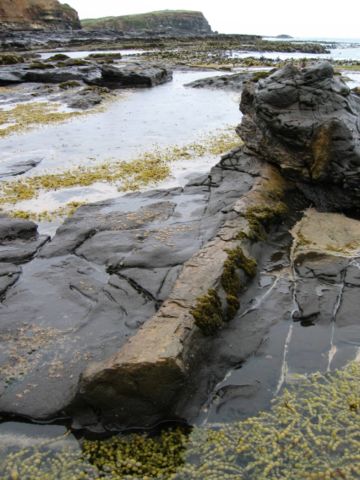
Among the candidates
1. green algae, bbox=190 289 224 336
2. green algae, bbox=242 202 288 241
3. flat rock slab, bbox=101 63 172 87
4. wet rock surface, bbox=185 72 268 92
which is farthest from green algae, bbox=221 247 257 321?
flat rock slab, bbox=101 63 172 87

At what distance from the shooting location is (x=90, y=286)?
358 inches

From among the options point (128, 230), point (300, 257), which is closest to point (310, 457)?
point (300, 257)

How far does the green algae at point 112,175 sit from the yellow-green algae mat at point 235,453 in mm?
9950

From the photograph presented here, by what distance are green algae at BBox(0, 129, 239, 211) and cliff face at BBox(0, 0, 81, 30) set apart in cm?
11419

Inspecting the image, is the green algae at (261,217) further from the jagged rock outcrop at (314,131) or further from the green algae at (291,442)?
the green algae at (291,442)

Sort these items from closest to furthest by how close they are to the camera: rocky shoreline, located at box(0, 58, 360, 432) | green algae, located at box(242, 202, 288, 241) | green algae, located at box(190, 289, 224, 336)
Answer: rocky shoreline, located at box(0, 58, 360, 432)
green algae, located at box(190, 289, 224, 336)
green algae, located at box(242, 202, 288, 241)

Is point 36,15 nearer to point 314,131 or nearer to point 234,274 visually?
point 314,131

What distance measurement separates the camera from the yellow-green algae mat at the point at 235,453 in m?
5.39

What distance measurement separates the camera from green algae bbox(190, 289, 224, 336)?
718cm

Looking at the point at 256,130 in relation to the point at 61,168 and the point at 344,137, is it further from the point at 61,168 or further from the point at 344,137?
the point at 61,168

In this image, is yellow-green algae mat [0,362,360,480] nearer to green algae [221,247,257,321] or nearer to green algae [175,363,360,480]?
green algae [175,363,360,480]

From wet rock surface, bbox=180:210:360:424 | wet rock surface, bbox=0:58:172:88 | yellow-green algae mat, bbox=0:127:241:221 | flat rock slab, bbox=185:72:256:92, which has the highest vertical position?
wet rock surface, bbox=0:58:172:88

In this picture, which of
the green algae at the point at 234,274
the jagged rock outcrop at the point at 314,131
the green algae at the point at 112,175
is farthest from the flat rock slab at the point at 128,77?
the green algae at the point at 234,274

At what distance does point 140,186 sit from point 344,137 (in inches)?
266
